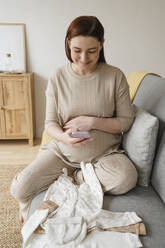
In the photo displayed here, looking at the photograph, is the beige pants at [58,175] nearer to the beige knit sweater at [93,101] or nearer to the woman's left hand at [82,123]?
the beige knit sweater at [93,101]

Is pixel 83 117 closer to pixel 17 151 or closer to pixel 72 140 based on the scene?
pixel 72 140

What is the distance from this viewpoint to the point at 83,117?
1171 mm

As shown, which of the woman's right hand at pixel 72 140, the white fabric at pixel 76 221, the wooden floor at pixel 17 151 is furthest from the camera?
the wooden floor at pixel 17 151

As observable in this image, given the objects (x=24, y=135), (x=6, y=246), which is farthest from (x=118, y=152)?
(x=24, y=135)

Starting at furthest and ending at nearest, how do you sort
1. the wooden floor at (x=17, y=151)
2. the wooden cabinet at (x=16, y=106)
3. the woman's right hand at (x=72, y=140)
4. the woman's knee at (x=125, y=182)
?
the wooden cabinet at (x=16, y=106) < the wooden floor at (x=17, y=151) < the woman's right hand at (x=72, y=140) < the woman's knee at (x=125, y=182)

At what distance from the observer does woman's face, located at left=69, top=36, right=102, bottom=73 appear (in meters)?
1.07

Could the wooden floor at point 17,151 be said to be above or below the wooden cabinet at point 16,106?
below

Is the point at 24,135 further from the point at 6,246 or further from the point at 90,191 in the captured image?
the point at 90,191

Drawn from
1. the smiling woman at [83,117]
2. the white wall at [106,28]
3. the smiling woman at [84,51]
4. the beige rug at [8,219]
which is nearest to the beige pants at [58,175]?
the smiling woman at [83,117]

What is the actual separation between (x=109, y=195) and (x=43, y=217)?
1.13 feet

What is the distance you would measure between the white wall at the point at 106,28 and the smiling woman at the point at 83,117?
1.56 metres

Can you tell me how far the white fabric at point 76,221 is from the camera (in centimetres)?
77

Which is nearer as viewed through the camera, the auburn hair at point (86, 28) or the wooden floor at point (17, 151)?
the auburn hair at point (86, 28)

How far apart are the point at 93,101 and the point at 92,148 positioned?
252mm
